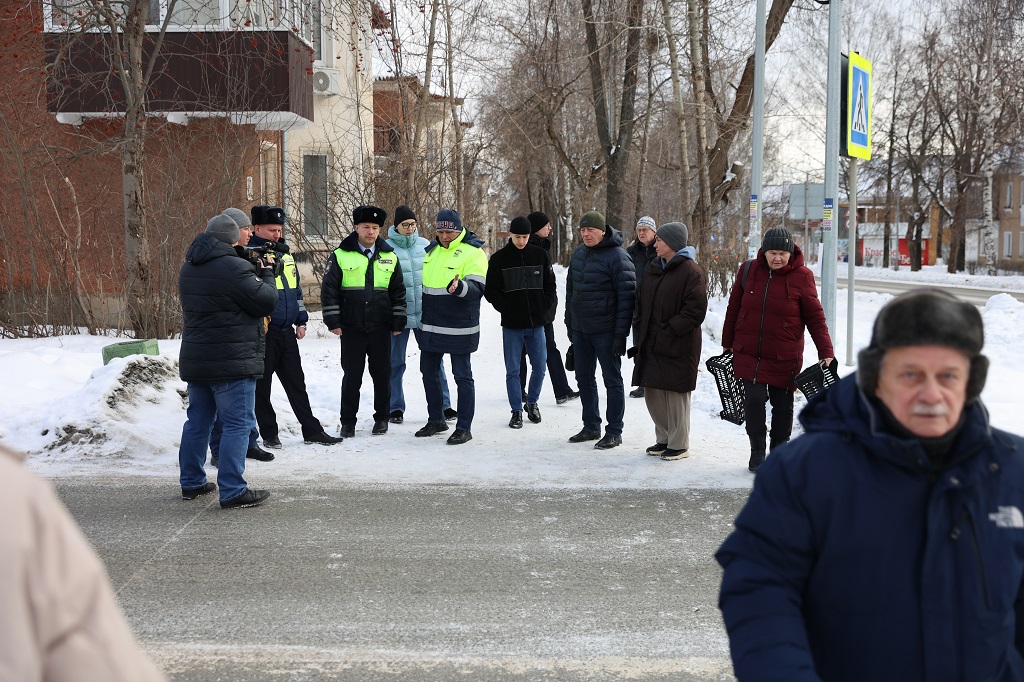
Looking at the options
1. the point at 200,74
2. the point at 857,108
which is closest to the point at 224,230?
the point at 857,108

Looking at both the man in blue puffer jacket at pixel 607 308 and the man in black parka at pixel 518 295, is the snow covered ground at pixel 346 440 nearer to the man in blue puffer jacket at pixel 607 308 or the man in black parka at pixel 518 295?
the man in blue puffer jacket at pixel 607 308

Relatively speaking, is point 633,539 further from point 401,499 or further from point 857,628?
point 857,628

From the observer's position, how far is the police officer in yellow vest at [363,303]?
9.32 metres

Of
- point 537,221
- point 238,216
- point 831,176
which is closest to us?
point 238,216

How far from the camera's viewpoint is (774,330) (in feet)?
25.0

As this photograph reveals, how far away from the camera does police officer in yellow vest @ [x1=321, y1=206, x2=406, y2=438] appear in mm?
9320

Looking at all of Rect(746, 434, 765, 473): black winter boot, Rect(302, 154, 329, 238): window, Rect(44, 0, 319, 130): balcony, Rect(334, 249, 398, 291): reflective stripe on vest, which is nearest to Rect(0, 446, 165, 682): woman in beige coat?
Rect(746, 434, 765, 473): black winter boot

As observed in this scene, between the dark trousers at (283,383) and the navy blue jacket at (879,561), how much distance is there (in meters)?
7.05

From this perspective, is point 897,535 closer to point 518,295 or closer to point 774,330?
point 774,330

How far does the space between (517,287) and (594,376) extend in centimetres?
123

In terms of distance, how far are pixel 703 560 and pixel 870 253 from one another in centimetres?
9444

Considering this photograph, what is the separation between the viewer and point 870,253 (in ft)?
309

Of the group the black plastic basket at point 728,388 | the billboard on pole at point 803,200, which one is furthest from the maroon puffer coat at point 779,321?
the billboard on pole at point 803,200

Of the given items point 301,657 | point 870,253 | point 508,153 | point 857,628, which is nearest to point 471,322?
point 301,657
